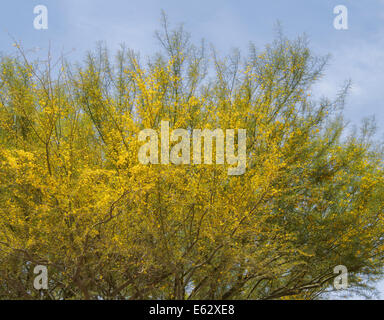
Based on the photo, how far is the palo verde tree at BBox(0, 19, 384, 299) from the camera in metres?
6.62

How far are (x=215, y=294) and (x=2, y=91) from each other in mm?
6998

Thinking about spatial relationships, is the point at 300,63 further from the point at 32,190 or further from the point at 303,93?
the point at 32,190

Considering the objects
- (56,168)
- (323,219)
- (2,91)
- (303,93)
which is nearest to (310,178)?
(323,219)

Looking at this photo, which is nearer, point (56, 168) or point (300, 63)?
point (56, 168)

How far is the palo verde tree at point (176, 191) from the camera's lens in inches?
261

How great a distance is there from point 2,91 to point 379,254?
9987mm

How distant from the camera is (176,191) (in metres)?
6.89

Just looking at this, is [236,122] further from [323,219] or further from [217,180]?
[323,219]

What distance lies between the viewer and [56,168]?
7379 millimetres
